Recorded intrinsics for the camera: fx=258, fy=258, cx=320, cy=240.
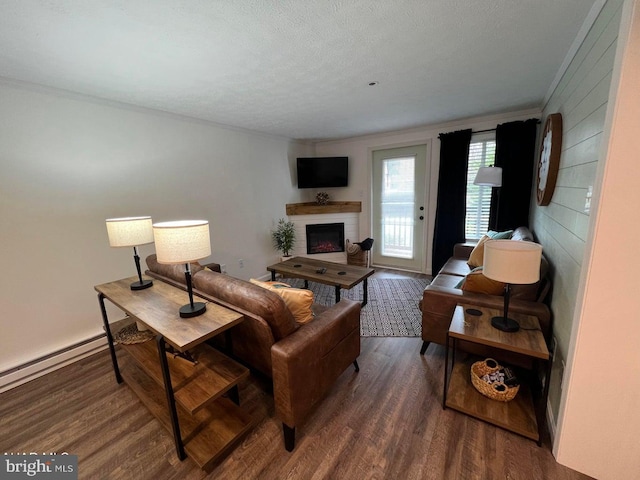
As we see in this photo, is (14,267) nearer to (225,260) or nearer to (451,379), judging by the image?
(225,260)

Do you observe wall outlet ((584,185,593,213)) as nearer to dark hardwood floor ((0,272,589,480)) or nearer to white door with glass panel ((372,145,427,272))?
dark hardwood floor ((0,272,589,480))

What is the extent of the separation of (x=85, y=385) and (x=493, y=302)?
3163 mm

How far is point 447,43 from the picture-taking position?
1650mm

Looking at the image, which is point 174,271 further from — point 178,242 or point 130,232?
point 178,242

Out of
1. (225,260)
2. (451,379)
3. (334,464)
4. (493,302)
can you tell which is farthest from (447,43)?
(225,260)

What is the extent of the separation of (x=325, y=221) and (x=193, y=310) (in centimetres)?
341

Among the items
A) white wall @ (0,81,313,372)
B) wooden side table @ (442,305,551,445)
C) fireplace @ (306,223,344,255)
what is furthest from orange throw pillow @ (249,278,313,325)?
fireplace @ (306,223,344,255)

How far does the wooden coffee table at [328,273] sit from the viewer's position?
9.14 feet

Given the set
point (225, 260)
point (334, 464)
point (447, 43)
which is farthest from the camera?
point (225, 260)

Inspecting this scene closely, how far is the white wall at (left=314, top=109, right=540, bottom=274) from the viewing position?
346 cm

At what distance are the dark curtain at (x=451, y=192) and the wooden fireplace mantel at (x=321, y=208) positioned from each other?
1406 millimetres

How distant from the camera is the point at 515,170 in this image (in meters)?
3.20

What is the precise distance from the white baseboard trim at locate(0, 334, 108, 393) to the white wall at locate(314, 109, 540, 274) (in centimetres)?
370

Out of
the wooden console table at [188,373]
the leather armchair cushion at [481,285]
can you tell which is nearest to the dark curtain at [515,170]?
the leather armchair cushion at [481,285]
